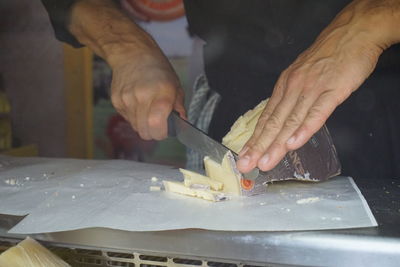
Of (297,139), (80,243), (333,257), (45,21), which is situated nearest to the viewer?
(333,257)

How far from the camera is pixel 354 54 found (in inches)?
42.2

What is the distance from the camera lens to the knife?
3.71 feet

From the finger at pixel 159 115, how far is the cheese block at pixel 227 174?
0.22m

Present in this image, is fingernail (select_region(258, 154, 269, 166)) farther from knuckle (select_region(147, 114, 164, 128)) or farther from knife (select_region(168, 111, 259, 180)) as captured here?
knuckle (select_region(147, 114, 164, 128))

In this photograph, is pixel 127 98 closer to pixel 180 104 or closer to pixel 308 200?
pixel 180 104

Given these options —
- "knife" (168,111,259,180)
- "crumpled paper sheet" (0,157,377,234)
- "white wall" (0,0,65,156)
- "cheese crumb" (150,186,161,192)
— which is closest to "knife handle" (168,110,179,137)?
"knife" (168,111,259,180)

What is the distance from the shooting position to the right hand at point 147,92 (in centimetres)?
137

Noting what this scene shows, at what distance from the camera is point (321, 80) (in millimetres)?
1069

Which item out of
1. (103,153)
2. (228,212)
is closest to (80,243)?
(228,212)

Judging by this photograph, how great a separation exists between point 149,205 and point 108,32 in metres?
0.72

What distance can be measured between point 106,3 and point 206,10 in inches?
→ 12.9

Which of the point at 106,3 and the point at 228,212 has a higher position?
the point at 106,3

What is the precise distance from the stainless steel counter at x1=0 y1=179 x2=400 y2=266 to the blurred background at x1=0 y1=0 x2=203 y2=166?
119 centimetres

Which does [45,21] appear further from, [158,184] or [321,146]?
[321,146]
